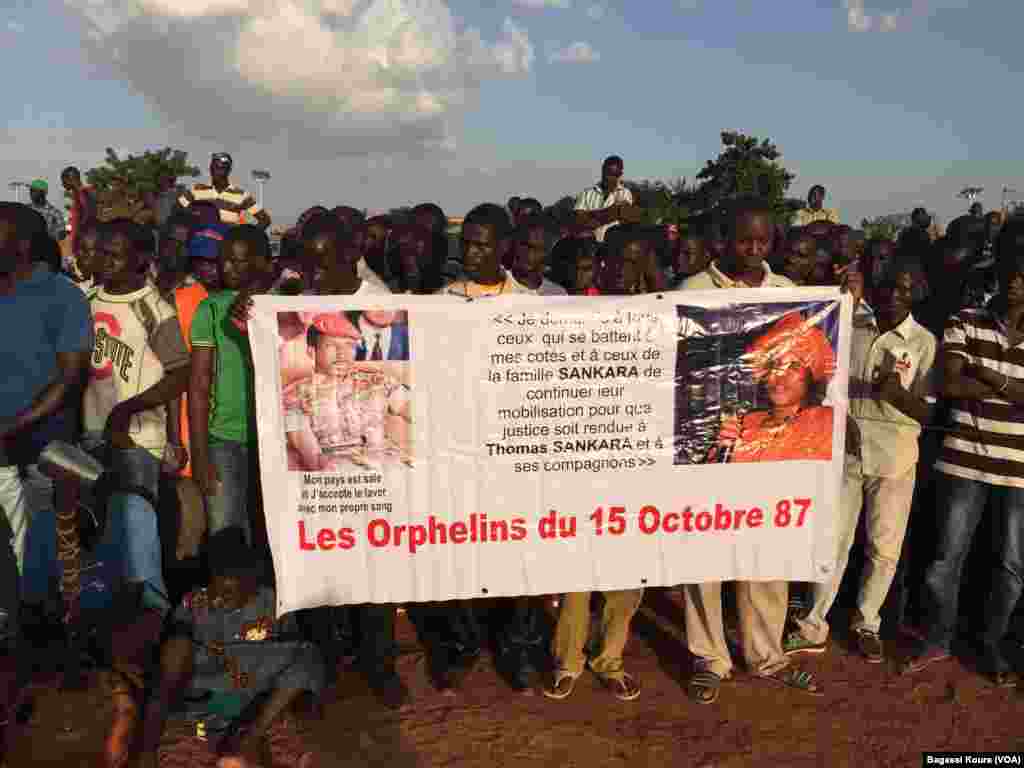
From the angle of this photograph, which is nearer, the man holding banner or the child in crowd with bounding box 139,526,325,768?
the child in crowd with bounding box 139,526,325,768

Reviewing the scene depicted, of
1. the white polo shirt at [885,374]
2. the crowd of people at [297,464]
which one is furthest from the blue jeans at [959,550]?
the white polo shirt at [885,374]

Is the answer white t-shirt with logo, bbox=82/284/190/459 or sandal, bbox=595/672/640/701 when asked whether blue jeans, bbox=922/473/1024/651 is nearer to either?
sandal, bbox=595/672/640/701

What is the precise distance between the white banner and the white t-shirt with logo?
61 cm

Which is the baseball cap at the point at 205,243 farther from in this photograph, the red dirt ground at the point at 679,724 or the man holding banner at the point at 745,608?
the man holding banner at the point at 745,608

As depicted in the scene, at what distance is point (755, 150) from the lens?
997 inches

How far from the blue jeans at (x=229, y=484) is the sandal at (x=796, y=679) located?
9.10ft

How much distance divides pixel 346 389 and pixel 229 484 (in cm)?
82

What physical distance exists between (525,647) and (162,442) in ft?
7.08

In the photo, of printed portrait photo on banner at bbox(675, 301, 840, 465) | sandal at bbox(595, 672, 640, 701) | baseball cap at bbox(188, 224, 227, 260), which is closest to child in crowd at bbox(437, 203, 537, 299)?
printed portrait photo on banner at bbox(675, 301, 840, 465)

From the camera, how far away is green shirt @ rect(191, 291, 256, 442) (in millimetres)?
3643

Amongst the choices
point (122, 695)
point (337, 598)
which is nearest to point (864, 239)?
point (337, 598)

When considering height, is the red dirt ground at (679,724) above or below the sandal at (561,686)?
below

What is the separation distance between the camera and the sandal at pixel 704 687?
3.89 meters

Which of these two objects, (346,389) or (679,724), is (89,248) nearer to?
(346,389)
